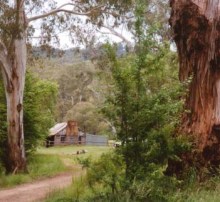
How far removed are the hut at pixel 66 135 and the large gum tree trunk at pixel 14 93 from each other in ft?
95.8

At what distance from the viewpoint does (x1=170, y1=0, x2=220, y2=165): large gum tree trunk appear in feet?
27.0

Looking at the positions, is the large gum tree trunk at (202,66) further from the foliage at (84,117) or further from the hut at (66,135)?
the foliage at (84,117)

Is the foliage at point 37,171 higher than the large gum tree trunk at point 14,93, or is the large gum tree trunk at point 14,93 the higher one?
the large gum tree trunk at point 14,93

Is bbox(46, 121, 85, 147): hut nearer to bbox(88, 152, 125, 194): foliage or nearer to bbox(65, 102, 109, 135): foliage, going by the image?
bbox(65, 102, 109, 135): foliage

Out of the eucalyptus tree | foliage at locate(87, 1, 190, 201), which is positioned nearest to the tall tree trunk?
the eucalyptus tree

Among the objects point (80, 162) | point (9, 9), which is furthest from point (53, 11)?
point (80, 162)

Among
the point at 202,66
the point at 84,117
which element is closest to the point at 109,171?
the point at 202,66

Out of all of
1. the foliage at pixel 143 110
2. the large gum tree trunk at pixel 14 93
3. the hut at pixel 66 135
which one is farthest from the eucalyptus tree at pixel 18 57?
the hut at pixel 66 135

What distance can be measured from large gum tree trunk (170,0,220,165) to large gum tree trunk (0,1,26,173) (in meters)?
8.75

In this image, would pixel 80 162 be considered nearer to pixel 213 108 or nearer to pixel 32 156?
pixel 213 108

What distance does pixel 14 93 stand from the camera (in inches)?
637

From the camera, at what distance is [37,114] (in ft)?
64.1

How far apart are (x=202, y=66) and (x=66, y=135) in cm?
4086

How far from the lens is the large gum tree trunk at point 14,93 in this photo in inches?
633
